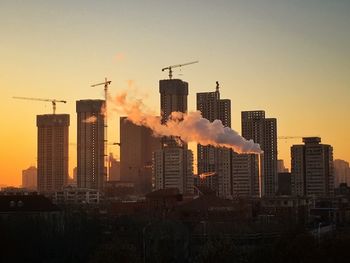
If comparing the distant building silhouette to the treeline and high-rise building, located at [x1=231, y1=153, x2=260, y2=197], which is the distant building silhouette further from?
the treeline

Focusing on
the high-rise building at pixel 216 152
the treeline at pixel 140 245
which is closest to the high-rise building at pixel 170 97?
the high-rise building at pixel 216 152

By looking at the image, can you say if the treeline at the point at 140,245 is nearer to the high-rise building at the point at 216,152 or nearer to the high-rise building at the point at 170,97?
the high-rise building at the point at 216,152

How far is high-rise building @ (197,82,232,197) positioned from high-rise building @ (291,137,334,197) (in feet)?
40.0

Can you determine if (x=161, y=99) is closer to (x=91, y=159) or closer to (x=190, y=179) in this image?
(x=190, y=179)

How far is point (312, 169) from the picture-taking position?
15488cm

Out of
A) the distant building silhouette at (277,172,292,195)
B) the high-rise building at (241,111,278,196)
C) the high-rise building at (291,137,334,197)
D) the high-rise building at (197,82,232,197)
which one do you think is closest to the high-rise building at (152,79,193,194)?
the high-rise building at (197,82,232,197)

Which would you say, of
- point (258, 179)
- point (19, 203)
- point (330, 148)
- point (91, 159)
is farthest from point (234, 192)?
point (19, 203)

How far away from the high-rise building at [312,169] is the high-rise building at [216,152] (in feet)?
40.0

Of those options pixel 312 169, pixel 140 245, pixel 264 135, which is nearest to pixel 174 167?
pixel 312 169

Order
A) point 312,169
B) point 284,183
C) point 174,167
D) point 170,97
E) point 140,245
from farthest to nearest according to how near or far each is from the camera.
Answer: point 284,183 → point 170,97 → point 312,169 → point 174,167 → point 140,245

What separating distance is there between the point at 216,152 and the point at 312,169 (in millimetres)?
18141

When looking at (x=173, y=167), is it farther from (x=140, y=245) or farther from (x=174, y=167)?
(x=140, y=245)

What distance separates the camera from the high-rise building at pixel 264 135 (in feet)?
570

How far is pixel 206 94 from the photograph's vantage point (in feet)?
563
